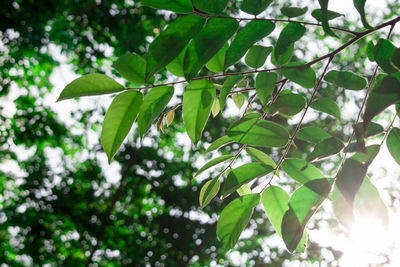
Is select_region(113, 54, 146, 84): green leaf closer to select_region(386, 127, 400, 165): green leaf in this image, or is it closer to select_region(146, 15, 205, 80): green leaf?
select_region(146, 15, 205, 80): green leaf

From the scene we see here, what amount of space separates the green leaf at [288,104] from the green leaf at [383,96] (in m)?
0.21

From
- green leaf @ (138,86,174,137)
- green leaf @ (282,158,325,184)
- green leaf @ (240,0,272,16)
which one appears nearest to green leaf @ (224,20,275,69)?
green leaf @ (240,0,272,16)

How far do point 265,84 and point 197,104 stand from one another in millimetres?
127

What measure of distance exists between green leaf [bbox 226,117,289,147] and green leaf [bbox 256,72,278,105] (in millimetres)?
50

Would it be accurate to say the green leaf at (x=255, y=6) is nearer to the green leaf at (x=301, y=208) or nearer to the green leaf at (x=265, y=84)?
the green leaf at (x=265, y=84)

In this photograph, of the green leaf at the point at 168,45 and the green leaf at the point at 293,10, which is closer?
the green leaf at the point at 168,45

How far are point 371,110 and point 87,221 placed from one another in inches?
238

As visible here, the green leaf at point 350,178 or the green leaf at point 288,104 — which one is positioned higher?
the green leaf at point 288,104

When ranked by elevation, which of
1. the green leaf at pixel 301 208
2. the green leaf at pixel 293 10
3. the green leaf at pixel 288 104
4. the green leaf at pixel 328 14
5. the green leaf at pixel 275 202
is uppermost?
the green leaf at pixel 293 10

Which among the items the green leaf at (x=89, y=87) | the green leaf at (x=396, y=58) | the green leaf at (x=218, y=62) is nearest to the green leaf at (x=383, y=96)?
the green leaf at (x=396, y=58)

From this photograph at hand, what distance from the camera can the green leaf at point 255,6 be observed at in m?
0.46

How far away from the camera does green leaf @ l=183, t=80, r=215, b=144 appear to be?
1.68ft

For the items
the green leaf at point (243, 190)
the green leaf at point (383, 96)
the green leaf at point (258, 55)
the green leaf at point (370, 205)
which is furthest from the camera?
the green leaf at point (243, 190)

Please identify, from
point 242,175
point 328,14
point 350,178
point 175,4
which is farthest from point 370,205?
point 175,4
